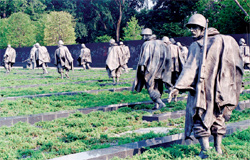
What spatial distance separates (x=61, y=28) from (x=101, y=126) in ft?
138

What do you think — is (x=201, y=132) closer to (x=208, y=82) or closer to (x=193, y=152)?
(x=193, y=152)

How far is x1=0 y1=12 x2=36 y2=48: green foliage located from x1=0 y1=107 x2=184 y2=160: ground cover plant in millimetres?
43500

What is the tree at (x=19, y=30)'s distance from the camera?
4950cm

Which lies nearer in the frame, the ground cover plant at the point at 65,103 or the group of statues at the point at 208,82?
the group of statues at the point at 208,82

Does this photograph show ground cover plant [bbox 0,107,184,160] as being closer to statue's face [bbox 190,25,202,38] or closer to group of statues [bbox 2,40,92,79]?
statue's face [bbox 190,25,202,38]

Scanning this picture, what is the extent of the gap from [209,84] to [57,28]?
146 ft

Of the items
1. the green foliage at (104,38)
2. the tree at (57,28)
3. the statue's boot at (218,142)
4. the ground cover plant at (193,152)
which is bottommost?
the ground cover plant at (193,152)

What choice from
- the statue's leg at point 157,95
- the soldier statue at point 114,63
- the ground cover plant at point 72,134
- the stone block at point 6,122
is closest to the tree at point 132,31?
the soldier statue at point 114,63

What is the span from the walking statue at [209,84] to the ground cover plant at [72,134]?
1.45 m

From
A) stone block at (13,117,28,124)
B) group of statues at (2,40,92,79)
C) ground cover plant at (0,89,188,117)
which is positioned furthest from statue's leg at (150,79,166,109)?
group of statues at (2,40,92,79)

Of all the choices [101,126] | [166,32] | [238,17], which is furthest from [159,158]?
[166,32]

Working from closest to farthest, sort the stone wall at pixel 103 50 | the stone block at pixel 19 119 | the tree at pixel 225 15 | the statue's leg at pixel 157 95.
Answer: the stone block at pixel 19 119, the statue's leg at pixel 157 95, the stone wall at pixel 103 50, the tree at pixel 225 15

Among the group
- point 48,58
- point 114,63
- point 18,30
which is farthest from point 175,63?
point 18,30

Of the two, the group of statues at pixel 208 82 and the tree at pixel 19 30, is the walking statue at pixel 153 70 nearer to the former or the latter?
the group of statues at pixel 208 82
